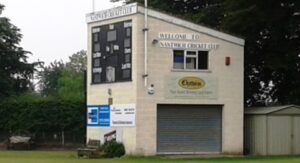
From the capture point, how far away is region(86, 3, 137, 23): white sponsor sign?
40.3m

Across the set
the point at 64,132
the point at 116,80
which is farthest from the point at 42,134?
the point at 116,80

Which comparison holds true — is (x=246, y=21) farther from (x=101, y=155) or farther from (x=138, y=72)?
(x=101, y=155)

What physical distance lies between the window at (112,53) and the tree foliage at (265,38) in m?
6.79

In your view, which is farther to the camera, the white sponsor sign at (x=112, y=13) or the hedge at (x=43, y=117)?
the hedge at (x=43, y=117)

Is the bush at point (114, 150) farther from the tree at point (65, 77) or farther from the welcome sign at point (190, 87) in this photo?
the tree at point (65, 77)

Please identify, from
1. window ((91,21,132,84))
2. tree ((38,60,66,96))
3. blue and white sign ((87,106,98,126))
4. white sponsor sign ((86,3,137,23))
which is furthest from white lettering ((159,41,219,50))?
tree ((38,60,66,96))

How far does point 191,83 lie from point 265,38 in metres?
9.04

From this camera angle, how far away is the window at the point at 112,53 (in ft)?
133

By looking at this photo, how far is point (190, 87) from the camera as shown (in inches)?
1619

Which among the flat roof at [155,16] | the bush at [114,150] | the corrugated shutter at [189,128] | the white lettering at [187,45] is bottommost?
the bush at [114,150]

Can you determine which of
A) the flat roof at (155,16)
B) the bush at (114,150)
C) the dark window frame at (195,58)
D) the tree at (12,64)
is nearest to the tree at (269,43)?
the flat roof at (155,16)

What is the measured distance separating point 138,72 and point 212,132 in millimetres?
5329

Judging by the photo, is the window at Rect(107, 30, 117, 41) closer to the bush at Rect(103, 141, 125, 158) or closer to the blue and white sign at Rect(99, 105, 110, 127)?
the blue and white sign at Rect(99, 105, 110, 127)

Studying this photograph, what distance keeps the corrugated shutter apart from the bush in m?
1.85
